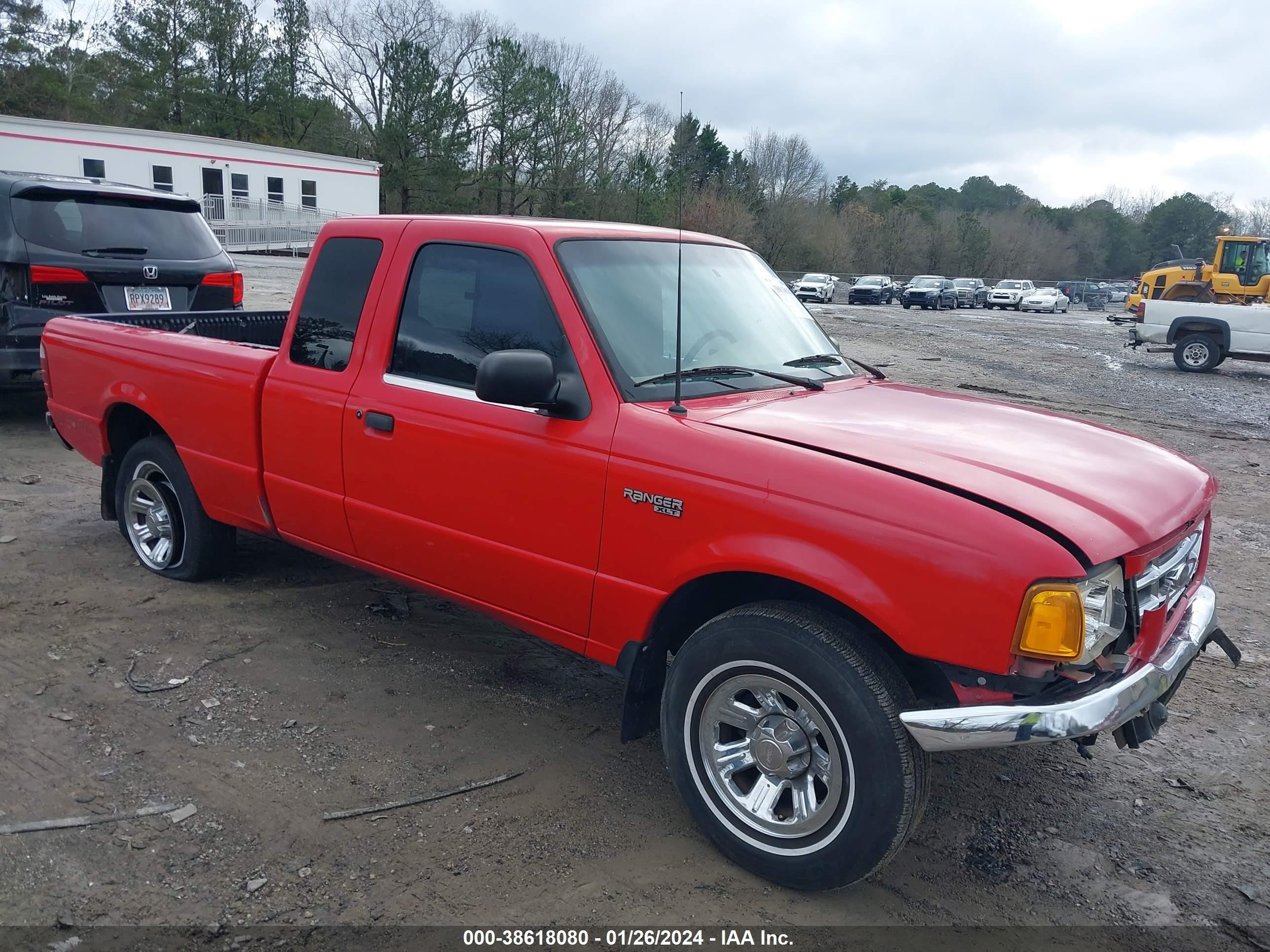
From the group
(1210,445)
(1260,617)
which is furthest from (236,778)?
(1210,445)

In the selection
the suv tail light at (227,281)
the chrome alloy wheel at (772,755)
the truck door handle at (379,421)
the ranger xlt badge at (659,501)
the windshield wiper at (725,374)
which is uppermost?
the suv tail light at (227,281)

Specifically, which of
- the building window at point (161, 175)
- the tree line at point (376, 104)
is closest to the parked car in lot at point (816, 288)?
the tree line at point (376, 104)

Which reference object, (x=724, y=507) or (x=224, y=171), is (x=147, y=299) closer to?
(x=724, y=507)

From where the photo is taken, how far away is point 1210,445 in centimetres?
1085

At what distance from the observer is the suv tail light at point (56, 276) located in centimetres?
731

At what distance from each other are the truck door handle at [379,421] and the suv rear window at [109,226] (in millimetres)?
4923

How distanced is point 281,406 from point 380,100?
6098cm

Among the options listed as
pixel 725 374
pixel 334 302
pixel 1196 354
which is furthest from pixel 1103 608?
pixel 1196 354

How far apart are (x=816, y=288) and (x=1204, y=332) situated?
26389 mm

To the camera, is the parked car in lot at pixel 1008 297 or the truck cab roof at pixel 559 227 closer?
the truck cab roof at pixel 559 227

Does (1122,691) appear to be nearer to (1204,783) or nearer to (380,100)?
(1204,783)

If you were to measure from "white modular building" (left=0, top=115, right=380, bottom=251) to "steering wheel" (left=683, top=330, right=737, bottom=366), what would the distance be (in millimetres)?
41686

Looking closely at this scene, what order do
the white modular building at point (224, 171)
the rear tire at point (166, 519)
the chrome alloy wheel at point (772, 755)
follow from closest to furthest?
the chrome alloy wheel at point (772, 755) → the rear tire at point (166, 519) → the white modular building at point (224, 171)

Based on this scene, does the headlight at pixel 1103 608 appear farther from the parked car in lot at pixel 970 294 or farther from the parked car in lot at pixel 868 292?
the parked car in lot at pixel 970 294
